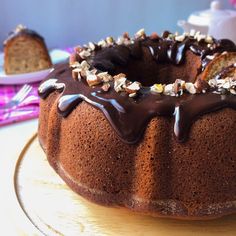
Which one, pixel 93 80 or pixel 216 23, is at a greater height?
pixel 93 80

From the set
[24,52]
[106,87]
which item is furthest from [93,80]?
[24,52]

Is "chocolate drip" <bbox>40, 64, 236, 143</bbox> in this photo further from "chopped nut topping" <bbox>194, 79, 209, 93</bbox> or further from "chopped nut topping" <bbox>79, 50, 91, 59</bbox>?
"chopped nut topping" <bbox>79, 50, 91, 59</bbox>

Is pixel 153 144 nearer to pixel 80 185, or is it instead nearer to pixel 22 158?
pixel 80 185

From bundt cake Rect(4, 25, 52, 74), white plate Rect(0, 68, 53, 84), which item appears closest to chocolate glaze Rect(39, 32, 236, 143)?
white plate Rect(0, 68, 53, 84)

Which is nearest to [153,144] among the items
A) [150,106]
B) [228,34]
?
[150,106]

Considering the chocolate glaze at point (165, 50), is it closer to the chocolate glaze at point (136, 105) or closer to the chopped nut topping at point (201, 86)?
the chocolate glaze at point (136, 105)

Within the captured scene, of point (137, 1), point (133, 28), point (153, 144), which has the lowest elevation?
point (133, 28)

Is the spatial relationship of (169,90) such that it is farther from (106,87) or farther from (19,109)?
(19,109)
